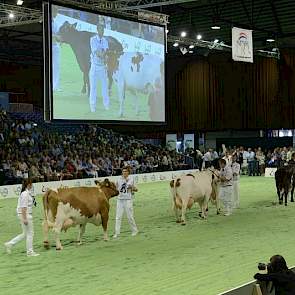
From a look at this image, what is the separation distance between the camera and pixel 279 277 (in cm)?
509

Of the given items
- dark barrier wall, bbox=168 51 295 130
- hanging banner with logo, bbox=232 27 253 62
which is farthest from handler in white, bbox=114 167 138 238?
dark barrier wall, bbox=168 51 295 130

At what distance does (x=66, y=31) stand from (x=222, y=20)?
47.2ft

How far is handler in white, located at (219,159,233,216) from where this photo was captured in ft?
48.6

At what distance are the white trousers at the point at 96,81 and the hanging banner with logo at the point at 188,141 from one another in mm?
23213

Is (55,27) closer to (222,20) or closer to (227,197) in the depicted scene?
(227,197)

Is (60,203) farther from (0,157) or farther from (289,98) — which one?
(289,98)

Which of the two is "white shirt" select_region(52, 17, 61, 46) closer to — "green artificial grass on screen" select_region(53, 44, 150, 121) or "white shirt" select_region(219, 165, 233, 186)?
A: "green artificial grass on screen" select_region(53, 44, 150, 121)

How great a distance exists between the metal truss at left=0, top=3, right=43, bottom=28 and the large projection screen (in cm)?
484

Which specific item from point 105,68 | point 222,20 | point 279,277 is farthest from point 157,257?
point 222,20

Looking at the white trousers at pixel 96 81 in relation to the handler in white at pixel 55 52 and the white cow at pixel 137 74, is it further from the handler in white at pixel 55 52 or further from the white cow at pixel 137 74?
the handler in white at pixel 55 52

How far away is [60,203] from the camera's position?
412 inches

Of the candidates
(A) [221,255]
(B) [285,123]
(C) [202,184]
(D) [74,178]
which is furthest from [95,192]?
(B) [285,123]

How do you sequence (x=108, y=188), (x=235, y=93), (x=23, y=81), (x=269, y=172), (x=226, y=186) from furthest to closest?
(x=23, y=81) → (x=235, y=93) → (x=269, y=172) → (x=226, y=186) → (x=108, y=188)

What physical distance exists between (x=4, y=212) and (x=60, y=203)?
22.8ft
